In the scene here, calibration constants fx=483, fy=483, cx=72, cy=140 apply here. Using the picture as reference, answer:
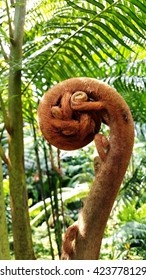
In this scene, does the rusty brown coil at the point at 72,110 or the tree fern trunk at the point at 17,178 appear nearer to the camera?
the rusty brown coil at the point at 72,110

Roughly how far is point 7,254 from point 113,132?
485 millimetres

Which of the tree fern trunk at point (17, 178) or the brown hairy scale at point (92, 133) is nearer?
the brown hairy scale at point (92, 133)

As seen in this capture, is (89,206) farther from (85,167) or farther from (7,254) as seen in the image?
(85,167)

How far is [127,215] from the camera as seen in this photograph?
3.46m

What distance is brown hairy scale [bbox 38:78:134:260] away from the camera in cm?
92

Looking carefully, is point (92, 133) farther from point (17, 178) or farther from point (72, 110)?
point (17, 178)

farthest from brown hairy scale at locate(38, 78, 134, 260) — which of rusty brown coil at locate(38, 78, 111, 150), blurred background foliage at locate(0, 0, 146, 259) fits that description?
blurred background foliage at locate(0, 0, 146, 259)

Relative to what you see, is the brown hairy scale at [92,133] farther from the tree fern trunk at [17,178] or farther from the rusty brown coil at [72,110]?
the tree fern trunk at [17,178]

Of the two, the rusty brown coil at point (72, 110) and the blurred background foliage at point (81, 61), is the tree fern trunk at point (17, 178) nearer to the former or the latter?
the blurred background foliage at point (81, 61)

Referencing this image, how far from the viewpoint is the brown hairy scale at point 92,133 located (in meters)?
0.92

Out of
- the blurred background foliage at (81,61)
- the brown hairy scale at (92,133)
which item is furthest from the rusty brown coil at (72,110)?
the blurred background foliage at (81,61)

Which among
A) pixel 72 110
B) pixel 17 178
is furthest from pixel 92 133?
pixel 17 178

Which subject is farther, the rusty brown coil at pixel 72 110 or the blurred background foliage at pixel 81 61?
the blurred background foliage at pixel 81 61

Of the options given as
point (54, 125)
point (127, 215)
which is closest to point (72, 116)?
point (54, 125)
